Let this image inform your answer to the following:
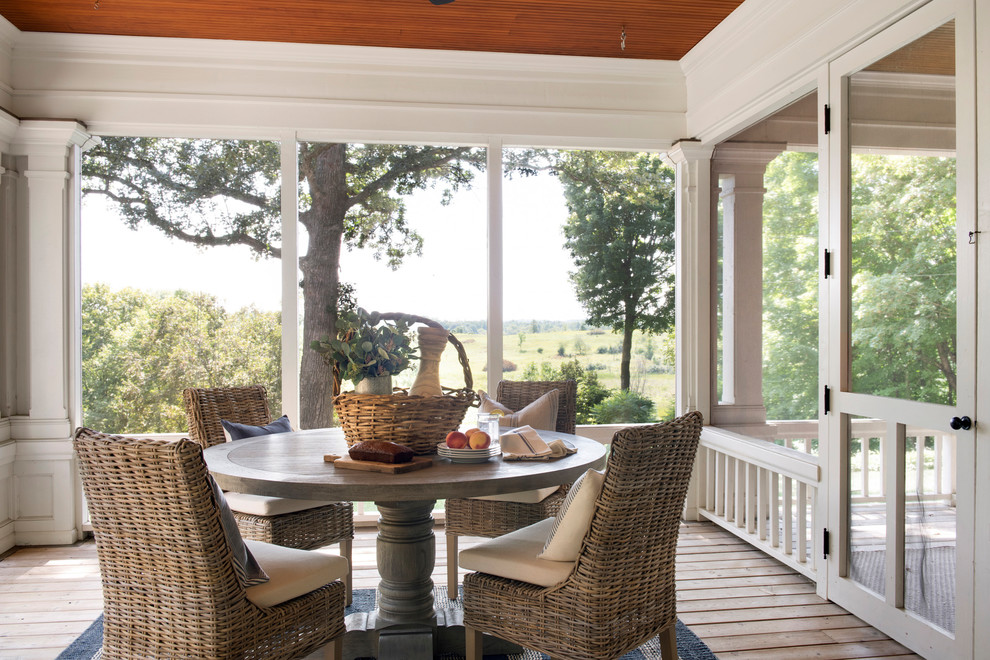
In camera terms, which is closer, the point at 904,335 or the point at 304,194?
the point at 904,335

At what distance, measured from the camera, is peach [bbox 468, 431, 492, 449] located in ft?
7.39

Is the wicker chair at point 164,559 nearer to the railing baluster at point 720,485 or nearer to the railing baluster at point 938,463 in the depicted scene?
the railing baluster at point 938,463

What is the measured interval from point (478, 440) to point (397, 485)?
0.44 metres

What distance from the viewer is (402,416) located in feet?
7.30

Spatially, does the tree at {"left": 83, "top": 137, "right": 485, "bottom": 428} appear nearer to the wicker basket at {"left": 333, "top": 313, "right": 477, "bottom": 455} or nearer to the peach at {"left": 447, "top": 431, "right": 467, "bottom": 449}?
the wicker basket at {"left": 333, "top": 313, "right": 477, "bottom": 455}

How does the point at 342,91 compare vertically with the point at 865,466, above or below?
above

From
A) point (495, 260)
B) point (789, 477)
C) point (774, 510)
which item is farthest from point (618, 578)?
point (495, 260)

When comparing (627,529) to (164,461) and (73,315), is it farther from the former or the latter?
(73,315)

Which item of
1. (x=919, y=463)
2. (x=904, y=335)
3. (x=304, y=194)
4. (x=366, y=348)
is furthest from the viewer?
(x=304, y=194)

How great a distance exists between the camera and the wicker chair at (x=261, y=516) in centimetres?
272

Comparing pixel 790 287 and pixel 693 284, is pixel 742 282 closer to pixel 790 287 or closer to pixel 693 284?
pixel 693 284

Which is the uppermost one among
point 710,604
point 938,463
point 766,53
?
point 766,53

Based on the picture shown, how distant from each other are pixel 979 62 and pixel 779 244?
1705 mm

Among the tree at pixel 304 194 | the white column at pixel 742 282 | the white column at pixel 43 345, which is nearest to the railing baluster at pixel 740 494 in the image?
the white column at pixel 742 282
